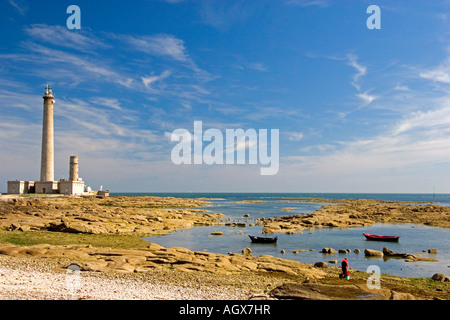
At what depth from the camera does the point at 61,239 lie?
32.5 metres

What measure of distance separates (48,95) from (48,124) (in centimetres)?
770

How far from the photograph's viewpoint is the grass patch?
3039cm

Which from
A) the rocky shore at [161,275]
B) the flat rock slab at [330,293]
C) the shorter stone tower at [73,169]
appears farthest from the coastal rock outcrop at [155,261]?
the shorter stone tower at [73,169]

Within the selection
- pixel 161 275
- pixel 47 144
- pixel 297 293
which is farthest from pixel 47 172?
pixel 297 293

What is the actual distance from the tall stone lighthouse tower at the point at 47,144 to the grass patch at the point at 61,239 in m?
58.1

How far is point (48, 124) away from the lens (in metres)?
89.0

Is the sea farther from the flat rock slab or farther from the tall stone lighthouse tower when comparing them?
the tall stone lighthouse tower

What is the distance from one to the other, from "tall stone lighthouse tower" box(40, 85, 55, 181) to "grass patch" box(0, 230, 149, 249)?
58113 millimetres

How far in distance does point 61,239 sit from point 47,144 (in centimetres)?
6355

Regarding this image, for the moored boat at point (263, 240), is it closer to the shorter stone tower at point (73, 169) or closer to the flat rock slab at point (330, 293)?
the flat rock slab at point (330, 293)
